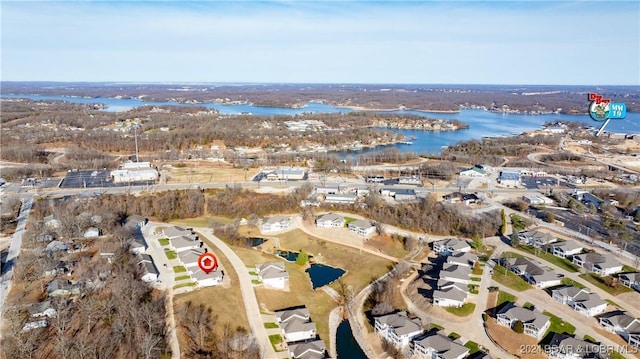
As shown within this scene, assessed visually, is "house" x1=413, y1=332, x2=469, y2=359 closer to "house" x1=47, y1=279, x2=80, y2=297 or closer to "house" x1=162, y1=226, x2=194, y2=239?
"house" x1=47, y1=279, x2=80, y2=297

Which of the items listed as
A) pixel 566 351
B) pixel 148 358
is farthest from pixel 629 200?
pixel 148 358

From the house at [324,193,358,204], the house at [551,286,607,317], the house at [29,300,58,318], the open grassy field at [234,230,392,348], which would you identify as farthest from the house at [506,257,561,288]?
the house at [29,300,58,318]

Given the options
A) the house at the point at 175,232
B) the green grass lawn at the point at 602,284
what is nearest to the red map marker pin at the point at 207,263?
the house at the point at 175,232

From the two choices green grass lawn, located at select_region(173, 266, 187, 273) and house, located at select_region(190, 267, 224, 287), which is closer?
house, located at select_region(190, 267, 224, 287)

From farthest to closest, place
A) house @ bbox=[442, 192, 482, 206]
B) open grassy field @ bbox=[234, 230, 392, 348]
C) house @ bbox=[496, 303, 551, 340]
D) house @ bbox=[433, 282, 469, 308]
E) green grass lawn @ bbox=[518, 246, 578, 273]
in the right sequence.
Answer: house @ bbox=[442, 192, 482, 206] → green grass lawn @ bbox=[518, 246, 578, 273] → open grassy field @ bbox=[234, 230, 392, 348] → house @ bbox=[433, 282, 469, 308] → house @ bbox=[496, 303, 551, 340]

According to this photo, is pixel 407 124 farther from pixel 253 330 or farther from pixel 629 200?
pixel 253 330

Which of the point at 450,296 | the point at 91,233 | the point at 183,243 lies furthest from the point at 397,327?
the point at 91,233

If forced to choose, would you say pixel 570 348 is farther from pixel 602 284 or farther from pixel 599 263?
pixel 599 263
